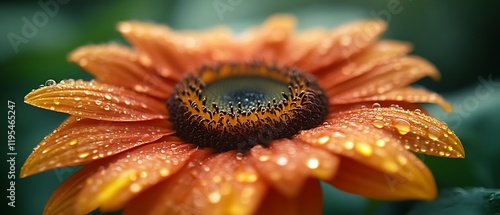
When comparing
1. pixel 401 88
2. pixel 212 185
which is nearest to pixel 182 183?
pixel 212 185

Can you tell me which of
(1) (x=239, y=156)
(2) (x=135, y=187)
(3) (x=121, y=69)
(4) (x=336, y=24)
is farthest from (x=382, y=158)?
(4) (x=336, y=24)

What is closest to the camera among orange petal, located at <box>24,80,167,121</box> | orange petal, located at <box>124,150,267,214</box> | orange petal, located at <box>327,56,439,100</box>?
orange petal, located at <box>124,150,267,214</box>

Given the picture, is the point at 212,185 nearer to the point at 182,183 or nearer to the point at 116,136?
the point at 182,183

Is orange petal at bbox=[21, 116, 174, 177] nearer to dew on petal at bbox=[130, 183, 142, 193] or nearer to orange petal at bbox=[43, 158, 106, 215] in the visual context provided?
orange petal at bbox=[43, 158, 106, 215]

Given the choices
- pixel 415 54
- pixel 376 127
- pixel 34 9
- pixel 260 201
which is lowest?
pixel 260 201

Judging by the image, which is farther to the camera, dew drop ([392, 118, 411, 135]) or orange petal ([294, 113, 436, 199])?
dew drop ([392, 118, 411, 135])

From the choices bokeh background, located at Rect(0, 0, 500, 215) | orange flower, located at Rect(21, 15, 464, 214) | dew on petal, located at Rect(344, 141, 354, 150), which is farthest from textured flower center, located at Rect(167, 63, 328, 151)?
bokeh background, located at Rect(0, 0, 500, 215)

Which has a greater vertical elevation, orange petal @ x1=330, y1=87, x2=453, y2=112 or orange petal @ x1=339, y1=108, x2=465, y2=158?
orange petal @ x1=330, y1=87, x2=453, y2=112
